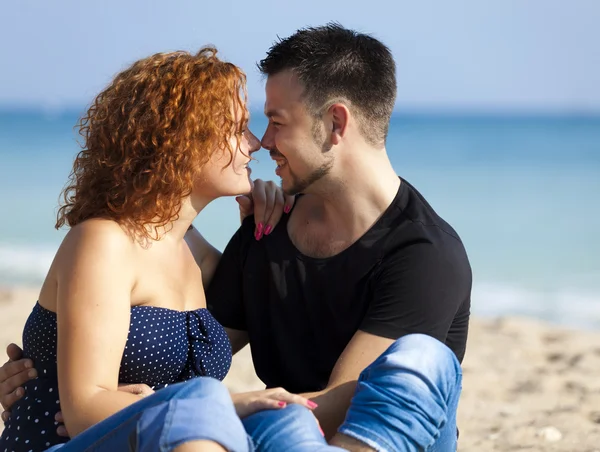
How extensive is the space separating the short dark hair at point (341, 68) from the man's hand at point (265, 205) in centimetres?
42

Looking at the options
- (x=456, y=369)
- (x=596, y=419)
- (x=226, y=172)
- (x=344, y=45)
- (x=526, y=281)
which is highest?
(x=344, y=45)

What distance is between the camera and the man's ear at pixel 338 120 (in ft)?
11.2

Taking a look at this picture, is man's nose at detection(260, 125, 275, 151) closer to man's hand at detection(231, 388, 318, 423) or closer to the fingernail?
the fingernail

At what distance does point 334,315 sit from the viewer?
10.9 ft

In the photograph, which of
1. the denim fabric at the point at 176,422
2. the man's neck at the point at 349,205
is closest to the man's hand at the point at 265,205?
the man's neck at the point at 349,205

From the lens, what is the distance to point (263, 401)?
2512 mm

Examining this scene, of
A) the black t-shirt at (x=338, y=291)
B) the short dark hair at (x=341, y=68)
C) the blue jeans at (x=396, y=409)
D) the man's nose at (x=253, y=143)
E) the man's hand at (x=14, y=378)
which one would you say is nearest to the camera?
the blue jeans at (x=396, y=409)

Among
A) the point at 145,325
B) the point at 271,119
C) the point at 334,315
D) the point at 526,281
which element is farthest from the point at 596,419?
the point at 526,281

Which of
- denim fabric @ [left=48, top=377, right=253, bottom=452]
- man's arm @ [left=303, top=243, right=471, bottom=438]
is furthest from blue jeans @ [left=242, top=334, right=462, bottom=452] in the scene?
man's arm @ [left=303, top=243, right=471, bottom=438]

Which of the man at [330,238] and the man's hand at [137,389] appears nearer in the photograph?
the man's hand at [137,389]

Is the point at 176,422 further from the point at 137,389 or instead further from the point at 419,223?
the point at 419,223

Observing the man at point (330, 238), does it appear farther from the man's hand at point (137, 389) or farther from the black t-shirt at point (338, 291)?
the man's hand at point (137, 389)

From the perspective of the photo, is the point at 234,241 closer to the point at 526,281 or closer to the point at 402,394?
the point at 402,394

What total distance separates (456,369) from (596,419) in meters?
2.48
